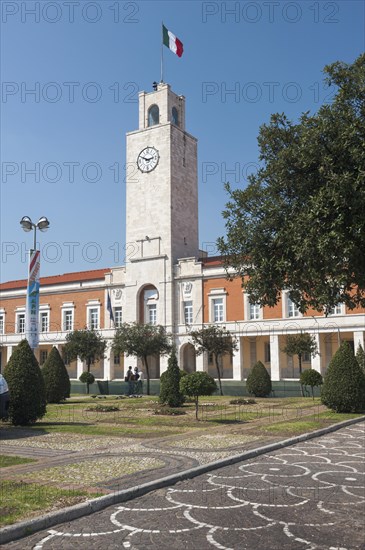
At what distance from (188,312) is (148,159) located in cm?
1616

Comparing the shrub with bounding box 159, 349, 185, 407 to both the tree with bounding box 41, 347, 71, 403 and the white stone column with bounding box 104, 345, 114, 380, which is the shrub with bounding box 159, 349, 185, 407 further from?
the white stone column with bounding box 104, 345, 114, 380

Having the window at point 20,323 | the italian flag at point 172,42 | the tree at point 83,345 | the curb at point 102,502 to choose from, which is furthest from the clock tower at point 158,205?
the curb at point 102,502

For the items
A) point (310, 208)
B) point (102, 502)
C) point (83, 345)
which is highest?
point (310, 208)

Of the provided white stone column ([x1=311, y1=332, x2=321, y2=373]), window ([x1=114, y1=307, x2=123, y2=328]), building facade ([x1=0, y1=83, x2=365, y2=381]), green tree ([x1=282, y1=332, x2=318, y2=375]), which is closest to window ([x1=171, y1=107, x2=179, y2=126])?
Answer: building facade ([x1=0, y1=83, x2=365, y2=381])

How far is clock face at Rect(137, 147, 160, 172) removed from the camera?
54.0 metres

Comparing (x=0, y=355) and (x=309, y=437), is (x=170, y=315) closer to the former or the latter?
(x=0, y=355)

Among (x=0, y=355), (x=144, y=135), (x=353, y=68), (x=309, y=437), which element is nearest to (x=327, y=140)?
(x=353, y=68)

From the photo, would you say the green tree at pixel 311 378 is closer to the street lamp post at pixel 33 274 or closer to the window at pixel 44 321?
Answer: the street lamp post at pixel 33 274

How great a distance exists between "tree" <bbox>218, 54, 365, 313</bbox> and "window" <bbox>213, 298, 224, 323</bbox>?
38.7 metres

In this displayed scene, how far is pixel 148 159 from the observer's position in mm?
54562

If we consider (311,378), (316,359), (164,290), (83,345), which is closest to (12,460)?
(311,378)

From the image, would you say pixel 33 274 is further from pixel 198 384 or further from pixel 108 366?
pixel 108 366

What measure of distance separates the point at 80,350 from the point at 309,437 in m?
31.5

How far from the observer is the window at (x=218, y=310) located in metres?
48.7
